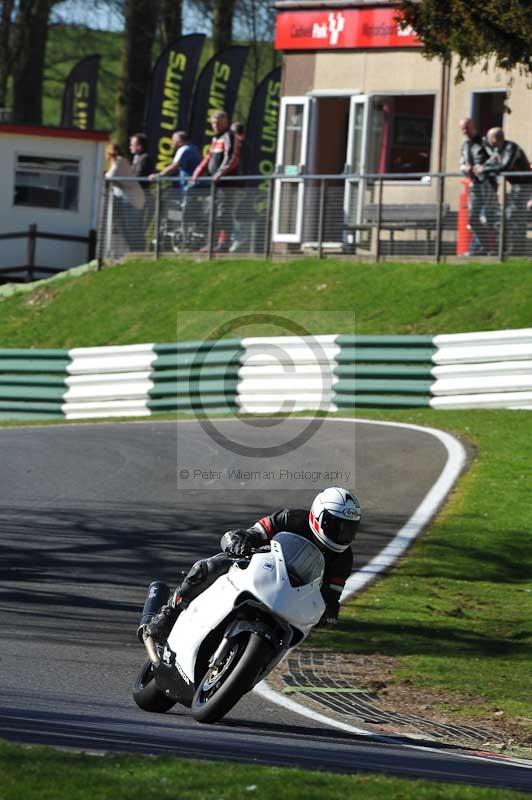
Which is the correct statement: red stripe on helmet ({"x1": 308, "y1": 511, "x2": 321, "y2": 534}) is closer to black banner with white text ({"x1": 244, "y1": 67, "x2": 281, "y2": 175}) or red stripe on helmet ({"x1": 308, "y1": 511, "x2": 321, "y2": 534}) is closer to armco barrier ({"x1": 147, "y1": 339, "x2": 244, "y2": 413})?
armco barrier ({"x1": 147, "y1": 339, "x2": 244, "y2": 413})

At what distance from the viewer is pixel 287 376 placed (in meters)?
19.5

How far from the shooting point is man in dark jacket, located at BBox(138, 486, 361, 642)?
7.82 metres

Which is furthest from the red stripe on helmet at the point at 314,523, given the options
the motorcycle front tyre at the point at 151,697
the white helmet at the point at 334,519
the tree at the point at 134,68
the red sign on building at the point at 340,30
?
the tree at the point at 134,68

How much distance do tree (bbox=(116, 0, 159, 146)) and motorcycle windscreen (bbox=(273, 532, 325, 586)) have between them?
30537 mm

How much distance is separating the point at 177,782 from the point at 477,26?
1139 centimetres

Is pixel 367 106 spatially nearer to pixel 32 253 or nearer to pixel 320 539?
pixel 32 253

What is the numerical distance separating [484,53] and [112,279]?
39.8ft

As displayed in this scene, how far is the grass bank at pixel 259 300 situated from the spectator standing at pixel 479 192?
1.54 ft

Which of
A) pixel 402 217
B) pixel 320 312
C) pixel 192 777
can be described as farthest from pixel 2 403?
pixel 192 777

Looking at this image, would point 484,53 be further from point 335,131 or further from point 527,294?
point 335,131

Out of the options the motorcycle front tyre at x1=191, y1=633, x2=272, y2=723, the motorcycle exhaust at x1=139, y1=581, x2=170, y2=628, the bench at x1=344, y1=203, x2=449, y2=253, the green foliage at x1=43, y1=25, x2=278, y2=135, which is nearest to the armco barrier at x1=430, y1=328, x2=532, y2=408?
the bench at x1=344, y1=203, x2=449, y2=253

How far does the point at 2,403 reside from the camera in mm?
22516

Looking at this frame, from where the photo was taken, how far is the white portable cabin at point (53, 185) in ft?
108

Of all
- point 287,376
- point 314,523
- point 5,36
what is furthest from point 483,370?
point 5,36
